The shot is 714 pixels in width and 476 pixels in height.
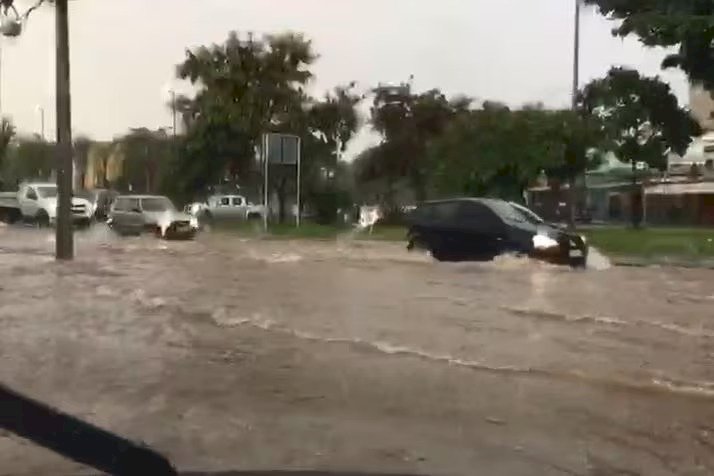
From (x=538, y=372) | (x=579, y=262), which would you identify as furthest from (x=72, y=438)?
(x=579, y=262)

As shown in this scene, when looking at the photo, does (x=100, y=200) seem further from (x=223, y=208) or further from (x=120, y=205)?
(x=223, y=208)

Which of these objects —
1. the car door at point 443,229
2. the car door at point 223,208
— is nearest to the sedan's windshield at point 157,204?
the car door at point 223,208

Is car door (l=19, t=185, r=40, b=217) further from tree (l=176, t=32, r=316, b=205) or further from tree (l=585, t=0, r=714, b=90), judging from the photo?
tree (l=585, t=0, r=714, b=90)

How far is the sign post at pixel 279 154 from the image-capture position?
9695 millimetres

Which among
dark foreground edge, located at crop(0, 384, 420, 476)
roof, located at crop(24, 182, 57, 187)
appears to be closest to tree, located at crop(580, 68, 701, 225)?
dark foreground edge, located at crop(0, 384, 420, 476)

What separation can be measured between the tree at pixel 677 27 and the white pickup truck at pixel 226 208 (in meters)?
3.44

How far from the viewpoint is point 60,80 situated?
35.2 ft

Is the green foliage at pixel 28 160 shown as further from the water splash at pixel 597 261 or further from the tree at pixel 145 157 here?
the water splash at pixel 597 261

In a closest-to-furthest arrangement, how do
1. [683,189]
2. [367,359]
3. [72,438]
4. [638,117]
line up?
[72,438] < [367,359] < [683,189] < [638,117]

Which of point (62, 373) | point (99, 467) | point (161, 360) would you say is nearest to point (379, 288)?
point (161, 360)

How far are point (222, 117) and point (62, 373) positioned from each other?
3.51 metres

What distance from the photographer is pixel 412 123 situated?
378 inches

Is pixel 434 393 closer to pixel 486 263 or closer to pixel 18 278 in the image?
pixel 486 263

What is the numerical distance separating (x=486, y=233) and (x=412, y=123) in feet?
8.10
